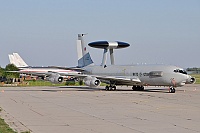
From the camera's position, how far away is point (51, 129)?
15.7 metres

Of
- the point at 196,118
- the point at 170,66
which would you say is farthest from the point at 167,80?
the point at 196,118

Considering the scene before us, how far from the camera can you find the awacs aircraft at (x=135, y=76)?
46.3m

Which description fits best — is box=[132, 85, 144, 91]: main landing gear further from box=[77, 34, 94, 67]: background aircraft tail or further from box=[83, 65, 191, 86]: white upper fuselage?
box=[77, 34, 94, 67]: background aircraft tail

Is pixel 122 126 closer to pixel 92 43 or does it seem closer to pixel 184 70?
pixel 184 70

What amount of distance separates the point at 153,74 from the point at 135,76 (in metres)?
3.18

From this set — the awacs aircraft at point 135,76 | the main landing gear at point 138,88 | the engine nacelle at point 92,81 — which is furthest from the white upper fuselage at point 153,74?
the engine nacelle at point 92,81

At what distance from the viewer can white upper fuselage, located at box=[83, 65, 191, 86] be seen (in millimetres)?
46062

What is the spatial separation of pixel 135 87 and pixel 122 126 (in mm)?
36534

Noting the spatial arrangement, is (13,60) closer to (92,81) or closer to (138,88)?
(138,88)

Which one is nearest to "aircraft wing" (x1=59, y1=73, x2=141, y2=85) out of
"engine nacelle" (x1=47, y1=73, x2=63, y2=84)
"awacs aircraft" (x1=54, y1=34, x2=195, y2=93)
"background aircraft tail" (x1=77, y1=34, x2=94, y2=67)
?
"awacs aircraft" (x1=54, y1=34, x2=195, y2=93)

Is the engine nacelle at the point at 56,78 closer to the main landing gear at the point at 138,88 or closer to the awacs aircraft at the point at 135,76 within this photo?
the awacs aircraft at the point at 135,76

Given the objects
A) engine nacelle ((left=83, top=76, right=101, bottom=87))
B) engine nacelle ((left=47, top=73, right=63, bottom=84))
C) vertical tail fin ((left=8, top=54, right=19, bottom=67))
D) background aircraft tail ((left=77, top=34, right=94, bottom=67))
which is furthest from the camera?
vertical tail fin ((left=8, top=54, right=19, bottom=67))

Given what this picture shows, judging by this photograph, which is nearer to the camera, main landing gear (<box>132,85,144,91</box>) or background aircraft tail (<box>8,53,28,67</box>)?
main landing gear (<box>132,85,144,91</box>)

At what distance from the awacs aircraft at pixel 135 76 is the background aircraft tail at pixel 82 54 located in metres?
1.50
